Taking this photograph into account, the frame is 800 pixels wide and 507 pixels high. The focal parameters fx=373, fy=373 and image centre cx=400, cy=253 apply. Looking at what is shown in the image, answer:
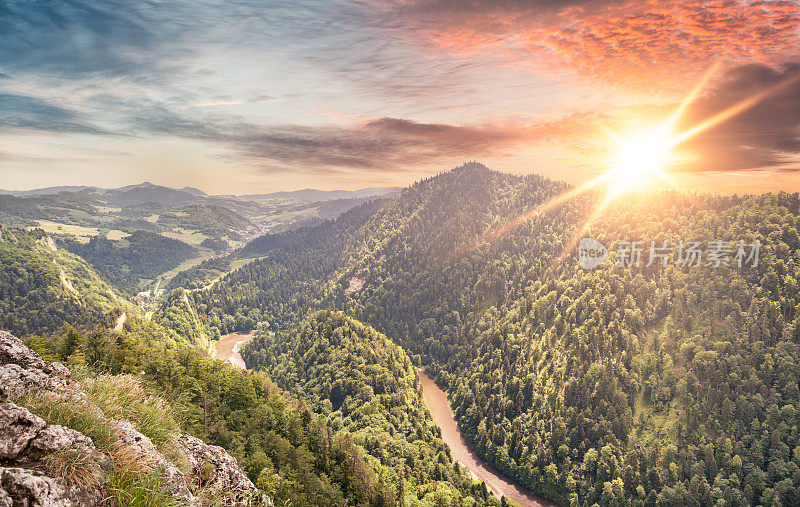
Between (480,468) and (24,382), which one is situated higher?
(24,382)

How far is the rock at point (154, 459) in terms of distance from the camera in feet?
37.4

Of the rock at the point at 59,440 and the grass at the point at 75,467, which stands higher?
the rock at the point at 59,440

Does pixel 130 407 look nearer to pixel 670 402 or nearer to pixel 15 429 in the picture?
pixel 15 429

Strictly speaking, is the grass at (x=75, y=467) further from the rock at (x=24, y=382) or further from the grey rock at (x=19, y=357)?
the grey rock at (x=19, y=357)

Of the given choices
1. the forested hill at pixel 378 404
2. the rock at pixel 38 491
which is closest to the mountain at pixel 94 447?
the rock at pixel 38 491

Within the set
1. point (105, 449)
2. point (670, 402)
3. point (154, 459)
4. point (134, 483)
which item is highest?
point (105, 449)

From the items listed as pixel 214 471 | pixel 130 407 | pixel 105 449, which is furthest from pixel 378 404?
pixel 105 449

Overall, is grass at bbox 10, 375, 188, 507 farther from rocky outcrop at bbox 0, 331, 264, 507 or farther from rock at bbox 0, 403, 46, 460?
rock at bbox 0, 403, 46, 460

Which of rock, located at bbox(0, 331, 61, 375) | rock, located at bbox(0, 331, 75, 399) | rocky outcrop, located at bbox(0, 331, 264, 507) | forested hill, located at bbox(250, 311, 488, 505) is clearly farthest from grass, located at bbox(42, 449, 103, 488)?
forested hill, located at bbox(250, 311, 488, 505)

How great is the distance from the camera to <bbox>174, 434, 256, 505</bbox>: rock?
50.8 ft

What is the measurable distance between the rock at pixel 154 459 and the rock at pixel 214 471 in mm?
2517

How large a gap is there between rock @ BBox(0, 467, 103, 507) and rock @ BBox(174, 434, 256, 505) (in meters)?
6.19

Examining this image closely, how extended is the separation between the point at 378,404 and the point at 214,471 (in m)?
141

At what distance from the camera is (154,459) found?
11.8 metres
